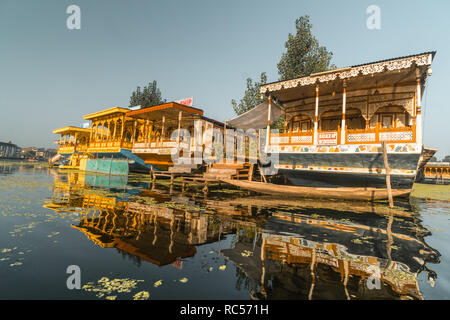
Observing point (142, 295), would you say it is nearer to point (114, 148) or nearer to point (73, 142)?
point (114, 148)

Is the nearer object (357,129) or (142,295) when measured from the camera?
(142,295)

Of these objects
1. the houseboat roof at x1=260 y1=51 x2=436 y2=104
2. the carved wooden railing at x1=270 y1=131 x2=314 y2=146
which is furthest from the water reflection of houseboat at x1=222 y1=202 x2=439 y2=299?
the houseboat roof at x1=260 y1=51 x2=436 y2=104

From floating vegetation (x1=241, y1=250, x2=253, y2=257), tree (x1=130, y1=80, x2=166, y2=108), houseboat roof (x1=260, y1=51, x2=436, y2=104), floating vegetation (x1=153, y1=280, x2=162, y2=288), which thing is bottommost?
floating vegetation (x1=241, y1=250, x2=253, y2=257)

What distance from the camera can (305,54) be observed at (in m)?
20.2

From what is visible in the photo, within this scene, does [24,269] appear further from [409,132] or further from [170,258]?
[409,132]

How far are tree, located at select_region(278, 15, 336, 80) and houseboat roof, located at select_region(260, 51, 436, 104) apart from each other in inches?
385

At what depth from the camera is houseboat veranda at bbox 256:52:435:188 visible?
8086mm

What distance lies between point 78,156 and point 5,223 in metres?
29.9

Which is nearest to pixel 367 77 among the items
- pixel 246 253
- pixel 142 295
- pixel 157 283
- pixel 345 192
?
pixel 345 192

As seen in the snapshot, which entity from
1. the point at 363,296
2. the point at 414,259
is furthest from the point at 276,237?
the point at 414,259

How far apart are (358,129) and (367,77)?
2.58 metres

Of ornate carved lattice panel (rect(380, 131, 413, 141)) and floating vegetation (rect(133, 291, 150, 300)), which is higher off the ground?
ornate carved lattice panel (rect(380, 131, 413, 141))

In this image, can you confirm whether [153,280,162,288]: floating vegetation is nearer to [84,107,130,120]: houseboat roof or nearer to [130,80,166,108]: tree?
[84,107,130,120]: houseboat roof

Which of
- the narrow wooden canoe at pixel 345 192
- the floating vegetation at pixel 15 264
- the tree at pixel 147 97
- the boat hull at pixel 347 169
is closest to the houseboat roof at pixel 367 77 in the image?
the boat hull at pixel 347 169
